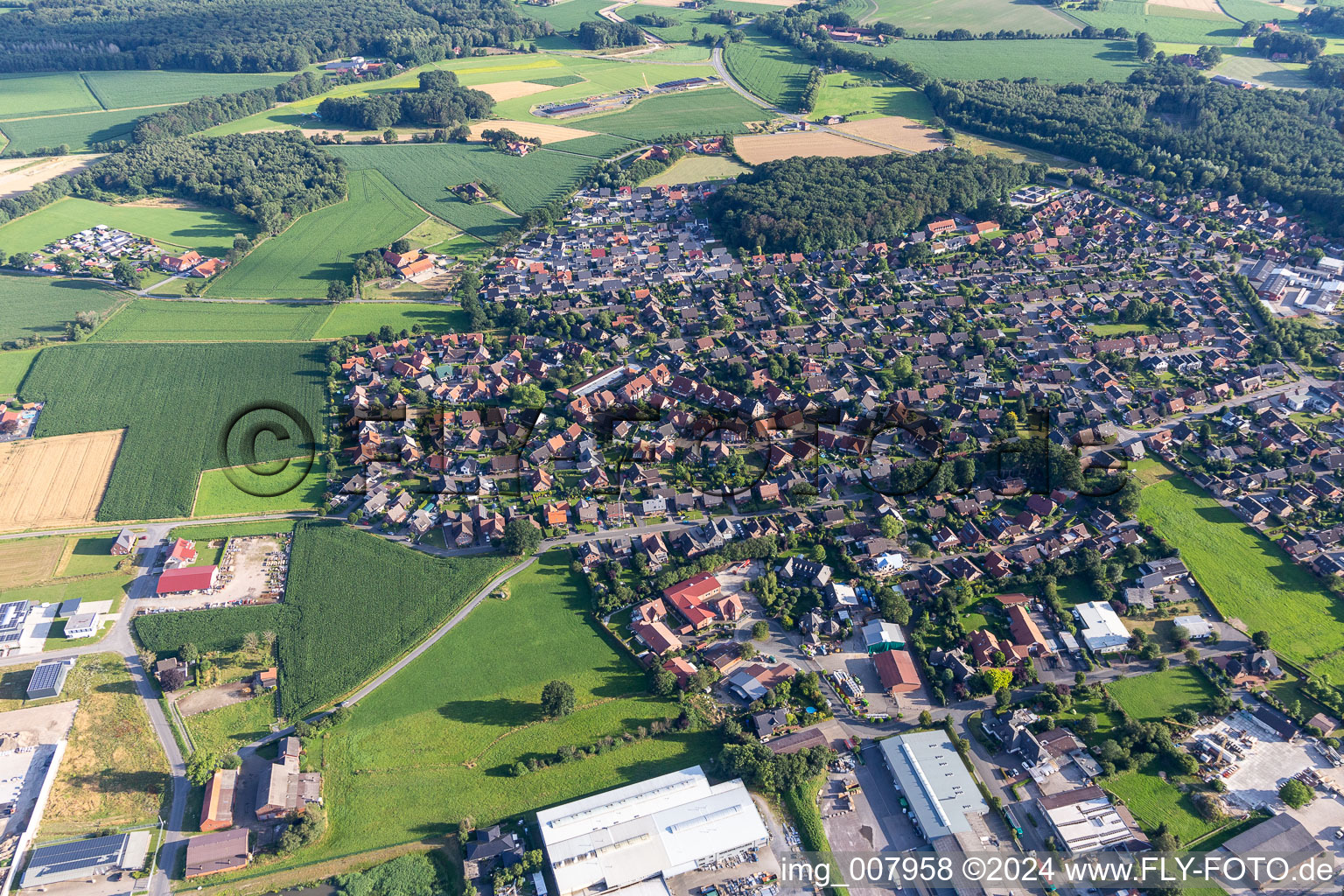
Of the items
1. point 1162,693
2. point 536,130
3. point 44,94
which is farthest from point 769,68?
point 1162,693

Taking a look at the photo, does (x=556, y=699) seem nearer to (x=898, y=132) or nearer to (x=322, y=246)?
(x=322, y=246)

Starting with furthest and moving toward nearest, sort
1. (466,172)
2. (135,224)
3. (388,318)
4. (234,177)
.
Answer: (466,172) → (234,177) → (135,224) → (388,318)

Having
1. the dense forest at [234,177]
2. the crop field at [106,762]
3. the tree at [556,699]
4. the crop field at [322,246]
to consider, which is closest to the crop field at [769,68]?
the crop field at [322,246]

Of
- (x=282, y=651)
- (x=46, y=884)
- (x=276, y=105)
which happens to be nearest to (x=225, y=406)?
(x=282, y=651)

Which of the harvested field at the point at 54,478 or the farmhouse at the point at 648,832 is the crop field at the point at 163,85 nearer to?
the harvested field at the point at 54,478

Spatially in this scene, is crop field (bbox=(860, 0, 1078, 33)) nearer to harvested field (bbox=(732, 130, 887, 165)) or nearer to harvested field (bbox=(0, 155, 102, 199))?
harvested field (bbox=(732, 130, 887, 165))

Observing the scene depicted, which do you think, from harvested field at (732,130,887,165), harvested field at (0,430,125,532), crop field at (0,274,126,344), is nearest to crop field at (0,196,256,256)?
crop field at (0,274,126,344)

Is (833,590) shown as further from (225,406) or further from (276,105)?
(276,105)
